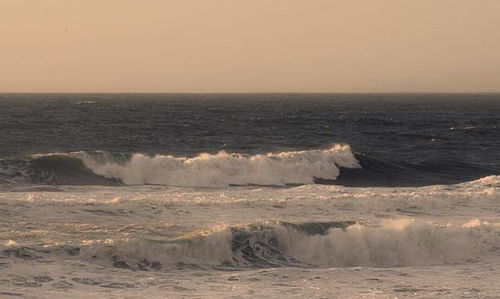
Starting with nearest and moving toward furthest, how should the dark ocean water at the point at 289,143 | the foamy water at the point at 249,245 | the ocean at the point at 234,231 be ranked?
the foamy water at the point at 249,245 → the ocean at the point at 234,231 → the dark ocean water at the point at 289,143

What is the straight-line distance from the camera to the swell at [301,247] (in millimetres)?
15523

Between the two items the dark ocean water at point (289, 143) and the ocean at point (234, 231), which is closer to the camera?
the ocean at point (234, 231)

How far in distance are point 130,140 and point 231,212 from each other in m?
34.0

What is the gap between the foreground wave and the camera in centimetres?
3064

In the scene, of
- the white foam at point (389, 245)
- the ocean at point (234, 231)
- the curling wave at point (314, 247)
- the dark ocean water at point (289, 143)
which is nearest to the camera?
the ocean at point (234, 231)

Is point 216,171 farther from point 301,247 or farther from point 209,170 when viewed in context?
point 301,247

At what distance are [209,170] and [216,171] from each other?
33 cm

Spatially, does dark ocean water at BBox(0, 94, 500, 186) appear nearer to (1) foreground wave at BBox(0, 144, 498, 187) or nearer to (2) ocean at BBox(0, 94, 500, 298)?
(1) foreground wave at BBox(0, 144, 498, 187)

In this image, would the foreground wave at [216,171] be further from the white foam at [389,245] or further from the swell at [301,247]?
the white foam at [389,245]

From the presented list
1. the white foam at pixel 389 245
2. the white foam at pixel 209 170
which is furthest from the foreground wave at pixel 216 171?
the white foam at pixel 389 245

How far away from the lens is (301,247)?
17188mm

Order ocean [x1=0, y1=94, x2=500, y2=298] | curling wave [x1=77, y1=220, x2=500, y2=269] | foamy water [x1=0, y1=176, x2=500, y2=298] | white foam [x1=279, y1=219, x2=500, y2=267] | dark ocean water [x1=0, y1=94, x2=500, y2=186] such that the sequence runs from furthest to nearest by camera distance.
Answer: dark ocean water [x1=0, y1=94, x2=500, y2=186] → white foam [x1=279, y1=219, x2=500, y2=267] → curling wave [x1=77, y1=220, x2=500, y2=269] → ocean [x1=0, y1=94, x2=500, y2=298] → foamy water [x1=0, y1=176, x2=500, y2=298]

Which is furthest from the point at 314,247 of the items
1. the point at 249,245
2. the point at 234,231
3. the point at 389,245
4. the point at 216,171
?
the point at 216,171

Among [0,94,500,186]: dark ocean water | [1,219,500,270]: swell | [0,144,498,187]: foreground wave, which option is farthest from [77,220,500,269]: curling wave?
[0,94,500,186]: dark ocean water
